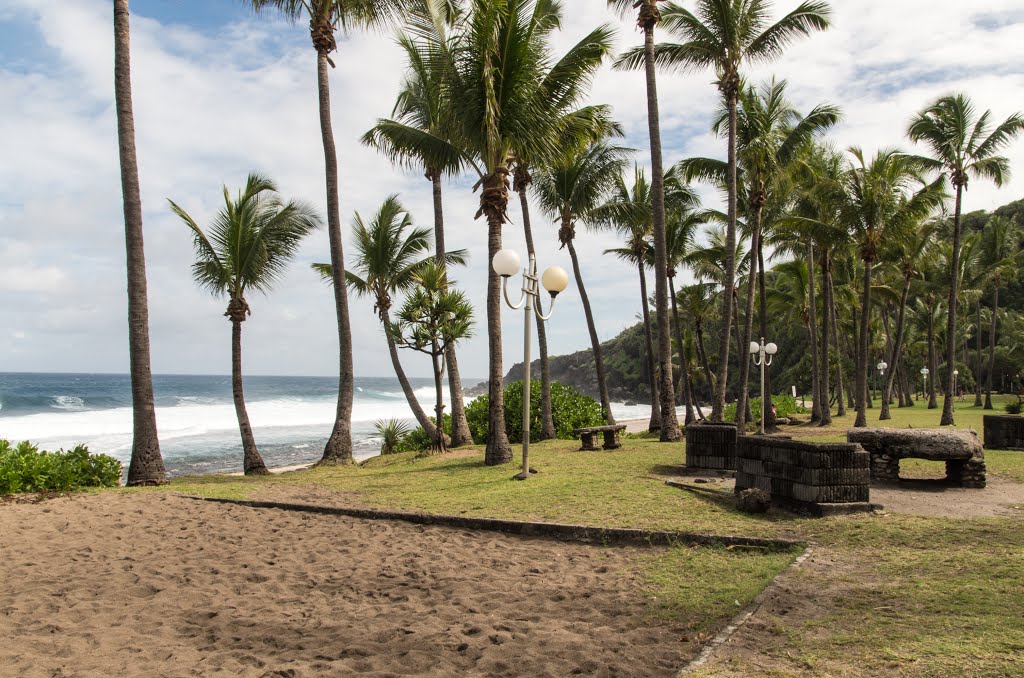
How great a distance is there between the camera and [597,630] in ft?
12.7

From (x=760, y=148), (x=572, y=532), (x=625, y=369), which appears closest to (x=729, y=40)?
(x=760, y=148)

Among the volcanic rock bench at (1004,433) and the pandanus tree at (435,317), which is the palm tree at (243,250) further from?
→ the volcanic rock bench at (1004,433)

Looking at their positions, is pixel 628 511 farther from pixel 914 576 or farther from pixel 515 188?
pixel 515 188

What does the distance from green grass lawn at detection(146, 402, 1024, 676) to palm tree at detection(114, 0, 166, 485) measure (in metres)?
1.02

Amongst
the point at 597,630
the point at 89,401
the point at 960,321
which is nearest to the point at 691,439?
the point at 597,630

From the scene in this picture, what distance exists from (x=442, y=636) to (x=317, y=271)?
16634 mm

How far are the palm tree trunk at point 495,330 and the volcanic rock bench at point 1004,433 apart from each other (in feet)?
32.9

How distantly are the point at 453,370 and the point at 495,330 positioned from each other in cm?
392

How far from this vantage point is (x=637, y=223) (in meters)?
20.9

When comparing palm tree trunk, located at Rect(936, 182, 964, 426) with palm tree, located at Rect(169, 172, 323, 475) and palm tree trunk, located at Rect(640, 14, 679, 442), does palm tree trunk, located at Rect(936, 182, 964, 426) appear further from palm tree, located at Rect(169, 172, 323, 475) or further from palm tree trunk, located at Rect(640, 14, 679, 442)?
palm tree, located at Rect(169, 172, 323, 475)

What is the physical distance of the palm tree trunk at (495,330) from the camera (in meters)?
11.8

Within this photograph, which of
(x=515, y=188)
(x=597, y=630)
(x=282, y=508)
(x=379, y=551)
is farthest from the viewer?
(x=515, y=188)

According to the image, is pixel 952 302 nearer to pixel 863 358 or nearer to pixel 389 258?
pixel 863 358

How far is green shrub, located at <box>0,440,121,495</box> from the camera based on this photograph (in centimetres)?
852
